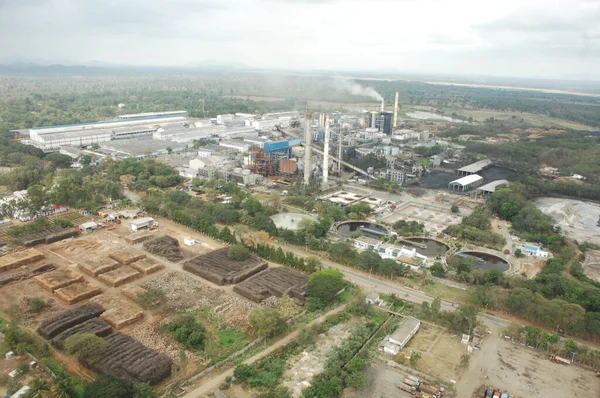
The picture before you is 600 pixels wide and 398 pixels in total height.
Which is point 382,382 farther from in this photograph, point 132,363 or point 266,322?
point 132,363

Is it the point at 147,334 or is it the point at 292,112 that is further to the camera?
the point at 292,112

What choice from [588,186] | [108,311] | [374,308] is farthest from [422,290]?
[588,186]

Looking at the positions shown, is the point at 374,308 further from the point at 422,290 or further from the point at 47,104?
the point at 47,104

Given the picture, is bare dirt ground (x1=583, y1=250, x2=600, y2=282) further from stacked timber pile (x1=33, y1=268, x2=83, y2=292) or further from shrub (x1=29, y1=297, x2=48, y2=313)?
shrub (x1=29, y1=297, x2=48, y2=313)

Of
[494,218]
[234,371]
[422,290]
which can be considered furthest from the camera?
[494,218]

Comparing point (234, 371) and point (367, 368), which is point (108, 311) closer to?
point (234, 371)

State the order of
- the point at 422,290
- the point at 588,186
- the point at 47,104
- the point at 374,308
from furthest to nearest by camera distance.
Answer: the point at 47,104 < the point at 588,186 < the point at 422,290 < the point at 374,308

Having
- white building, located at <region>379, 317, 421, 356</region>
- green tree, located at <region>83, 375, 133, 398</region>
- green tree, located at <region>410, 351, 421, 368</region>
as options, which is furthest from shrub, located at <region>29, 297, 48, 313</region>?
green tree, located at <region>410, 351, 421, 368</region>
